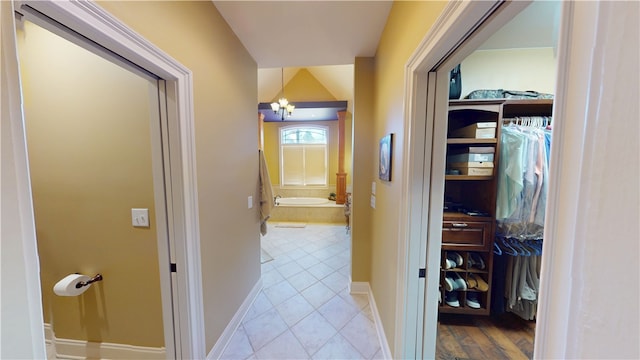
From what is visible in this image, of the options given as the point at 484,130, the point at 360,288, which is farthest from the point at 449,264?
the point at 484,130

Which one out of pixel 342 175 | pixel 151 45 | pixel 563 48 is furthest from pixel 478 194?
pixel 342 175

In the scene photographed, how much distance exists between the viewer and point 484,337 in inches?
71.2

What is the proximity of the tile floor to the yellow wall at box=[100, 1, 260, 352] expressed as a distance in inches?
10.6

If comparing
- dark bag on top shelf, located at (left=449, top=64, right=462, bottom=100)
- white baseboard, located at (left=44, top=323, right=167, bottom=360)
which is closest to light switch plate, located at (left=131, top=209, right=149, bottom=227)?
white baseboard, located at (left=44, top=323, right=167, bottom=360)

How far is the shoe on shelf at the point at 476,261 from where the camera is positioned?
1.87m

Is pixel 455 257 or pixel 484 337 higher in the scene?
pixel 455 257

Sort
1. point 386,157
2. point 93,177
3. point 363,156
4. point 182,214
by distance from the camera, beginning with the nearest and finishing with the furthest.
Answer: point 182,214
point 93,177
point 386,157
point 363,156

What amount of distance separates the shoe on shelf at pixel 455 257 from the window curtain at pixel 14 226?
2.24m

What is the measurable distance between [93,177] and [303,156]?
5399 mm

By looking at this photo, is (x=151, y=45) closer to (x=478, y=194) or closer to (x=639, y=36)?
(x=639, y=36)

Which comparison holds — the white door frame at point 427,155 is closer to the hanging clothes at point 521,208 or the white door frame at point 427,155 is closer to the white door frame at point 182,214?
the hanging clothes at point 521,208

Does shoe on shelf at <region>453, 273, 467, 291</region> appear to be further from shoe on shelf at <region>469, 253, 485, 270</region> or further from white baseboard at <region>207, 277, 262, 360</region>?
white baseboard at <region>207, 277, 262, 360</region>

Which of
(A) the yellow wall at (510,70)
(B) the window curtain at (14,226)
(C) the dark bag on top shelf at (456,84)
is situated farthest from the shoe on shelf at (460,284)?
(B) the window curtain at (14,226)

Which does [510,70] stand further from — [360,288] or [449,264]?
[360,288]
